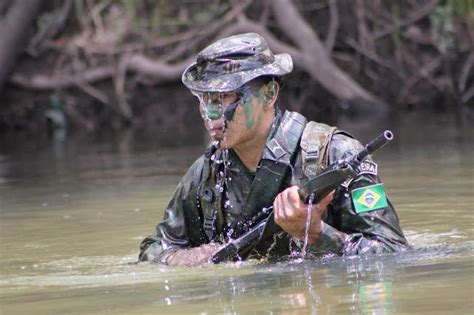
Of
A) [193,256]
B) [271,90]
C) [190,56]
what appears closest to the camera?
[271,90]

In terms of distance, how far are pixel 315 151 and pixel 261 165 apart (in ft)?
0.80

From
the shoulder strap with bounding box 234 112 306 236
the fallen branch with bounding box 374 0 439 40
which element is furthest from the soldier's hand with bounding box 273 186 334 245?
the fallen branch with bounding box 374 0 439 40

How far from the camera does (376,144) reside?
482 centimetres

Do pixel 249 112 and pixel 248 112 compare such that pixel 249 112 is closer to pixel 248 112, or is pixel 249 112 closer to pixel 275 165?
pixel 248 112

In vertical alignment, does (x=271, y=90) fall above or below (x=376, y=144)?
above

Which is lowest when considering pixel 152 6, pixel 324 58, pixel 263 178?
pixel 263 178

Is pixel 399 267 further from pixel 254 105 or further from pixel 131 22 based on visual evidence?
pixel 131 22

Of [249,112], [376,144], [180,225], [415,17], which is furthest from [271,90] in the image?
[415,17]

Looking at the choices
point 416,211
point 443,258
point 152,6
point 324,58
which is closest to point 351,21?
point 324,58

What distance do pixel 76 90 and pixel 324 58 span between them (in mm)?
3694

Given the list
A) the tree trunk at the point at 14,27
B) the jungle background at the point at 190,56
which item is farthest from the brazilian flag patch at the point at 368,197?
the tree trunk at the point at 14,27

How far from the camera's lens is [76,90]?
712 inches

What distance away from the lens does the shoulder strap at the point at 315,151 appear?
17.6 feet

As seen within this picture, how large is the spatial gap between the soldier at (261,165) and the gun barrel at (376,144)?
35cm
